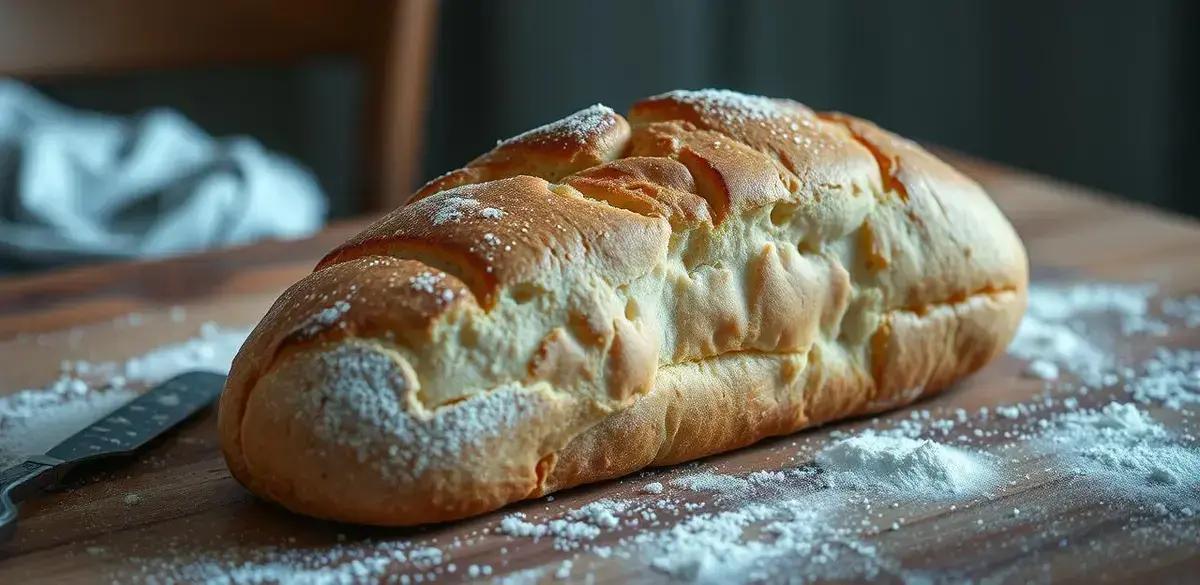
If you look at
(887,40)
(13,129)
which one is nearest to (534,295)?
(13,129)

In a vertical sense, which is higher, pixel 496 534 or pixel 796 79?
pixel 796 79

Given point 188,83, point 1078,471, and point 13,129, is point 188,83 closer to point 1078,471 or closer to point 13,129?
point 13,129

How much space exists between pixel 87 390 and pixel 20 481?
362mm

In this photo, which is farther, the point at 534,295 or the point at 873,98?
the point at 873,98

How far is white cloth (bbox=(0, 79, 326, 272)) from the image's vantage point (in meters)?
2.19

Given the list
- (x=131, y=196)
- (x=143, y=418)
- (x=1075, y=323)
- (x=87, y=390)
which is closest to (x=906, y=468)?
(x=1075, y=323)

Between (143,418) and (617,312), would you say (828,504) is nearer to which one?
(617,312)

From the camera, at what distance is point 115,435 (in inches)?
52.3

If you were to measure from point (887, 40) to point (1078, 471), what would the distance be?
2.08 m

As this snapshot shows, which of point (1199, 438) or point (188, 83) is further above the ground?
point (188, 83)

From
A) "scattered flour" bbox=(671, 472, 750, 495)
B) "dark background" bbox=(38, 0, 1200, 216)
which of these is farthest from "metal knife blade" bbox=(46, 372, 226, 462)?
"dark background" bbox=(38, 0, 1200, 216)

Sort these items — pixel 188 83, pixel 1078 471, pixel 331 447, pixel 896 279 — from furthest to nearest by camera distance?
pixel 188 83
pixel 896 279
pixel 1078 471
pixel 331 447

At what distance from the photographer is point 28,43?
2377 millimetres

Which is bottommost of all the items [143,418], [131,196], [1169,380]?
[1169,380]
